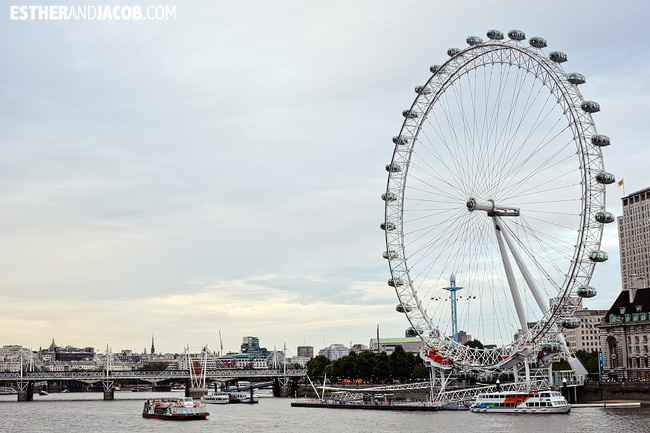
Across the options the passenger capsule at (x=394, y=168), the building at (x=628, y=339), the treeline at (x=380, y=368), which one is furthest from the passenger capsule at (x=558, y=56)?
the treeline at (x=380, y=368)

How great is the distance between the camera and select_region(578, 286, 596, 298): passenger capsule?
258ft

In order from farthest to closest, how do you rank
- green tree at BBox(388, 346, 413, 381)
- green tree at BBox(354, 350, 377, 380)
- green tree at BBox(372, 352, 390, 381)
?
1. green tree at BBox(354, 350, 377, 380)
2. green tree at BBox(372, 352, 390, 381)
3. green tree at BBox(388, 346, 413, 381)

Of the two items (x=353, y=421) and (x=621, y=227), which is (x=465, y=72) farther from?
(x=621, y=227)

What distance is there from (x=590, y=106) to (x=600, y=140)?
3648mm

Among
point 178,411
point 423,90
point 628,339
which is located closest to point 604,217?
point 423,90

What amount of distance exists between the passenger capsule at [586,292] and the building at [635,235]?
116472mm

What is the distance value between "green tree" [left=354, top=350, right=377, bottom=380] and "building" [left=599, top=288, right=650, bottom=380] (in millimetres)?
52695

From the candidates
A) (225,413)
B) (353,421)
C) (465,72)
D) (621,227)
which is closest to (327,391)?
(225,413)

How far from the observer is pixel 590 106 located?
7800 centimetres

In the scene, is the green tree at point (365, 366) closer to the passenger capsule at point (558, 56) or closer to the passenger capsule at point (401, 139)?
the passenger capsule at point (401, 139)

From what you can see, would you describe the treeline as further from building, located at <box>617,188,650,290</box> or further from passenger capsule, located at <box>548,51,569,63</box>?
passenger capsule, located at <box>548,51,569,63</box>

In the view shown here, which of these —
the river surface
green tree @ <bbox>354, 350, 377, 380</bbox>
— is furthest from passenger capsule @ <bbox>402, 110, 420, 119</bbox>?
green tree @ <bbox>354, 350, 377, 380</bbox>

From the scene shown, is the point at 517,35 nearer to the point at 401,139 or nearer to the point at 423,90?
the point at 423,90

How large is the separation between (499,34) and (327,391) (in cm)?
8842
